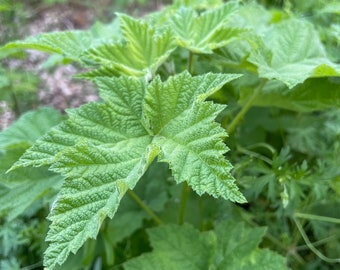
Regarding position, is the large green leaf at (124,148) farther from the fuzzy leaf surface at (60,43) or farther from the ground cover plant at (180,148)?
the fuzzy leaf surface at (60,43)

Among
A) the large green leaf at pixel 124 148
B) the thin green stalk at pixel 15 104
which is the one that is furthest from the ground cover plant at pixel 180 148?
the thin green stalk at pixel 15 104

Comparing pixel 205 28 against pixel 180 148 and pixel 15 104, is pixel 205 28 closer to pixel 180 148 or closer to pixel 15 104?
pixel 180 148

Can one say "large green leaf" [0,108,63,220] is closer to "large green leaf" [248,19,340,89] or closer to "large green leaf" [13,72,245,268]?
"large green leaf" [13,72,245,268]

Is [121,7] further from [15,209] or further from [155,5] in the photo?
[15,209]

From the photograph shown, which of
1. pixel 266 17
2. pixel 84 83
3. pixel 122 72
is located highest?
pixel 122 72

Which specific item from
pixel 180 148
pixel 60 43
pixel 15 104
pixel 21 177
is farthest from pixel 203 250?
pixel 15 104

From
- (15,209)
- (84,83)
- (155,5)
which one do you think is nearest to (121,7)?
(155,5)
